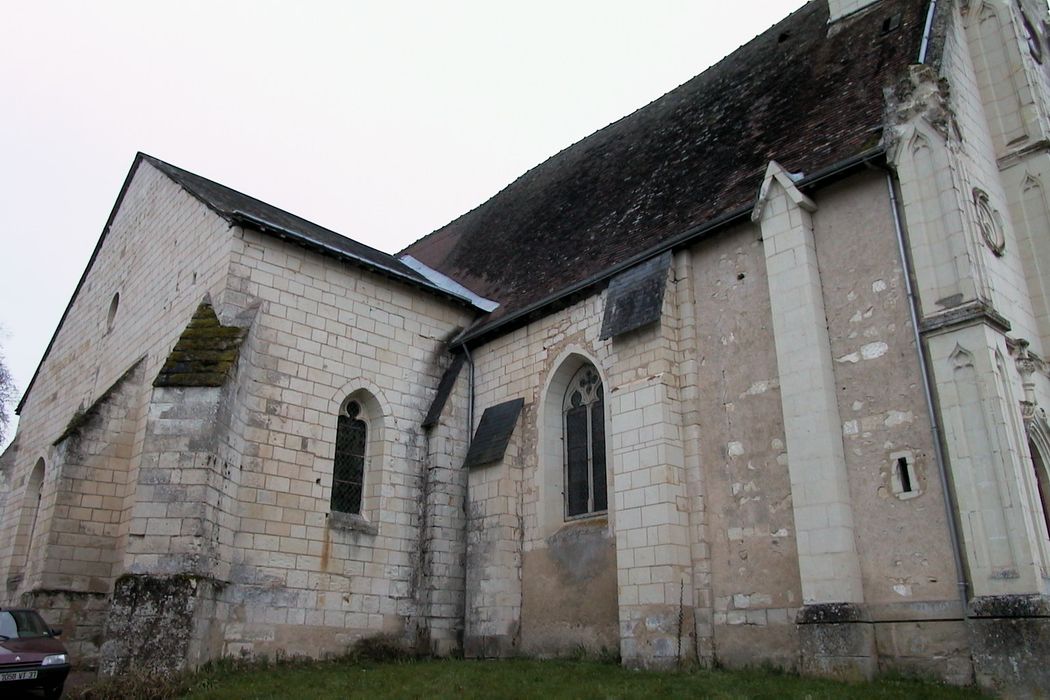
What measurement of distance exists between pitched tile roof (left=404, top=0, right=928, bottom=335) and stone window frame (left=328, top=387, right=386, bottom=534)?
7.78 ft

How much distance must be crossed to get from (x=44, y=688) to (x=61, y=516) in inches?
169

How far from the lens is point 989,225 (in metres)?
10.3

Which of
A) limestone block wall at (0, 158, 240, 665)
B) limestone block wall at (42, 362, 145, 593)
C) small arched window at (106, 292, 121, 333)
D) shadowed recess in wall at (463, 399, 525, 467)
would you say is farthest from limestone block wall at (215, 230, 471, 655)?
small arched window at (106, 292, 121, 333)

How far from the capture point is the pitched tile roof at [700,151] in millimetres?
11828

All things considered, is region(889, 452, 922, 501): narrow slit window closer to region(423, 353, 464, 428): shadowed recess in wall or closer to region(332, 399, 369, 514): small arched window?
region(423, 353, 464, 428): shadowed recess in wall

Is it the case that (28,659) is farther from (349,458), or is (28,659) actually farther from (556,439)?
(556,439)

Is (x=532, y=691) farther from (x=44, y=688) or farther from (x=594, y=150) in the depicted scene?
(x=594, y=150)

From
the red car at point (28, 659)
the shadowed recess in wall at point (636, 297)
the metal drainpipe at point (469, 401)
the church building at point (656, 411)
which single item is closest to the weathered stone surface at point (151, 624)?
the church building at point (656, 411)

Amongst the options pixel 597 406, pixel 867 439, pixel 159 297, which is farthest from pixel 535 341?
pixel 159 297

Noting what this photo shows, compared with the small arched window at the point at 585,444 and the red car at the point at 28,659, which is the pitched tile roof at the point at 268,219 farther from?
the red car at the point at 28,659

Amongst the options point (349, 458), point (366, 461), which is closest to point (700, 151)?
point (366, 461)

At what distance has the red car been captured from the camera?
9.48 m

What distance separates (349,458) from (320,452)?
78cm

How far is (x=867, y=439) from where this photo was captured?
945 cm
